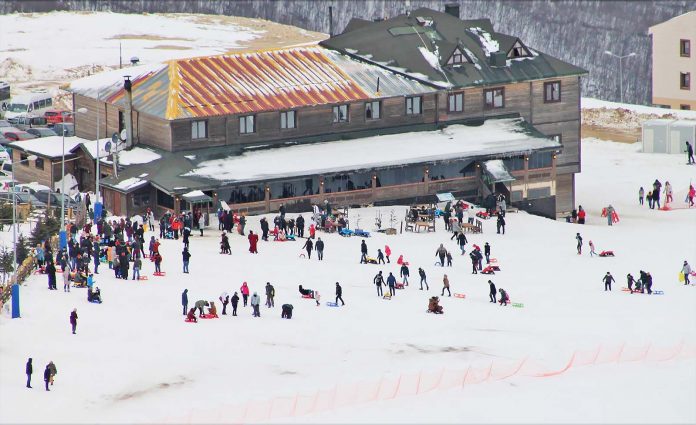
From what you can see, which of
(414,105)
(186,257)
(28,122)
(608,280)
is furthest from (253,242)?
(28,122)

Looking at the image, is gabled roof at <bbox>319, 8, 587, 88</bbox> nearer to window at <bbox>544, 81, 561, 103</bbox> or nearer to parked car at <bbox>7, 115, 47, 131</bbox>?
window at <bbox>544, 81, 561, 103</bbox>

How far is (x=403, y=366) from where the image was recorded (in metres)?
68.5

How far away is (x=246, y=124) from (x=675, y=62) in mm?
49557

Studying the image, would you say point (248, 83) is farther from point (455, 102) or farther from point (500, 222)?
point (500, 222)

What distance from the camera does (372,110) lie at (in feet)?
330

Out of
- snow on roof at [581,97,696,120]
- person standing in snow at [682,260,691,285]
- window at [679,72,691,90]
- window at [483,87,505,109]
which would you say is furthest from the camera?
window at [679,72,691,90]

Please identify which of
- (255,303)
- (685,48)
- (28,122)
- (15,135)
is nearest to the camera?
(255,303)

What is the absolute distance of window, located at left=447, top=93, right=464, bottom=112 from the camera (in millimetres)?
102750

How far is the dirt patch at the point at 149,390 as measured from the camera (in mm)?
63531

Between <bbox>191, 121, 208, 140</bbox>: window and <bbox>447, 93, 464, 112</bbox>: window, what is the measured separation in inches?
591

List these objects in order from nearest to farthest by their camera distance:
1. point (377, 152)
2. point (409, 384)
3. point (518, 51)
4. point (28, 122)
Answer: point (409, 384) → point (377, 152) → point (518, 51) → point (28, 122)

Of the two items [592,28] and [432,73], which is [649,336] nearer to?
[432,73]

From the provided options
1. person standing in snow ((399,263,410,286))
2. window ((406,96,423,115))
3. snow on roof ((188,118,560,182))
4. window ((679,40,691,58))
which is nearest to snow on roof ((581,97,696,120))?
window ((679,40,691,58))

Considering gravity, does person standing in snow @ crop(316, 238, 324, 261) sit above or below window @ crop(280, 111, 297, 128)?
below
